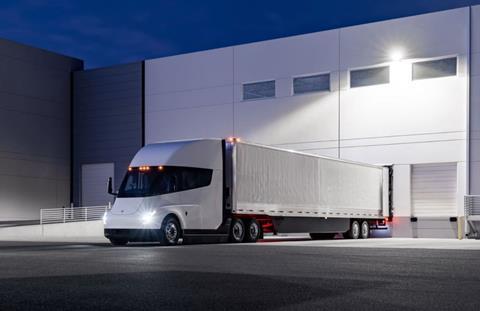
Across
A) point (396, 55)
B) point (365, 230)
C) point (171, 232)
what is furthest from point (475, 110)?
point (171, 232)

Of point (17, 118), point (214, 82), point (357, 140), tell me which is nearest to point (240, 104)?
point (214, 82)

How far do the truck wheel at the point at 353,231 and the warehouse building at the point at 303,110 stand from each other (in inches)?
175

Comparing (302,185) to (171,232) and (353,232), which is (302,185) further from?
(171,232)

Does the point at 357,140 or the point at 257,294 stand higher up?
the point at 357,140

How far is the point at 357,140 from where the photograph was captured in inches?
1302

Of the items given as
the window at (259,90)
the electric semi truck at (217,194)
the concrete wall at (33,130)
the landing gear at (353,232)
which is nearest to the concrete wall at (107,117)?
the concrete wall at (33,130)

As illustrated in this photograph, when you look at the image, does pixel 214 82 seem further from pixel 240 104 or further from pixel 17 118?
pixel 17 118

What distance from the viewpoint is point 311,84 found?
114 ft

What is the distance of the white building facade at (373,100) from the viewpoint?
3047 centimetres

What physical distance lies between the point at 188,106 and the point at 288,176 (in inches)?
626

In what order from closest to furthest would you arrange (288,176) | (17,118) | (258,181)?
(258,181) < (288,176) < (17,118)

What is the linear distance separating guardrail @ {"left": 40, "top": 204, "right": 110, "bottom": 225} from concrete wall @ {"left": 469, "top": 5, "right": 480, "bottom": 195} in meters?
17.5

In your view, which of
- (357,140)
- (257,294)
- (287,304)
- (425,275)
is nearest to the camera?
(287,304)

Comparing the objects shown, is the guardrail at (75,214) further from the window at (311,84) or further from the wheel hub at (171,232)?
the wheel hub at (171,232)
